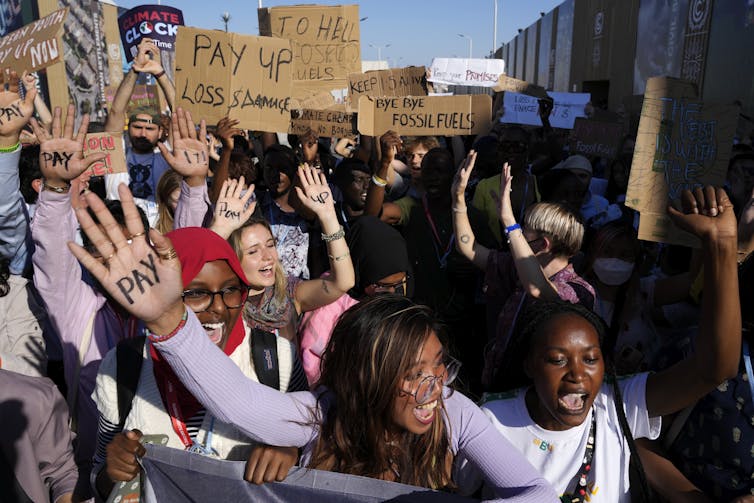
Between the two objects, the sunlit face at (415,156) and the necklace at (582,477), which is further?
the sunlit face at (415,156)

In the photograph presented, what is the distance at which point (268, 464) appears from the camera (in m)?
1.51

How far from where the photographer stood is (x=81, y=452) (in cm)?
229

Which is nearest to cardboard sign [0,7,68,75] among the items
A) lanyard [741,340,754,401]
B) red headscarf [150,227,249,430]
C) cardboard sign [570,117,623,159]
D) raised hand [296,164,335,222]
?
raised hand [296,164,335,222]

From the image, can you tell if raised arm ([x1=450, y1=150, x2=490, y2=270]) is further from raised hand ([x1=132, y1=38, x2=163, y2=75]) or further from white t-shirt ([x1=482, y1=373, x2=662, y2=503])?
raised hand ([x1=132, y1=38, x2=163, y2=75])

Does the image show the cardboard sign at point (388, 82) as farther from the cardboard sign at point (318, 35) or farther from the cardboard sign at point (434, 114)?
the cardboard sign at point (434, 114)

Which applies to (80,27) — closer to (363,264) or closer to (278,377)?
(363,264)

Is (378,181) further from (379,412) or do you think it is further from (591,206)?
(379,412)

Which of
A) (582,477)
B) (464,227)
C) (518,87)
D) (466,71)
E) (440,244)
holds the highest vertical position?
(466,71)

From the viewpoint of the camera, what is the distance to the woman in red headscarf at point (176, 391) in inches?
66.6

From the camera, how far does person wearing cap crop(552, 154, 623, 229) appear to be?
188 inches

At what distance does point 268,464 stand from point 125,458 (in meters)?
0.39

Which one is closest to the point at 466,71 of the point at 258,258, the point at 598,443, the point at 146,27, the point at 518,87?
the point at 518,87

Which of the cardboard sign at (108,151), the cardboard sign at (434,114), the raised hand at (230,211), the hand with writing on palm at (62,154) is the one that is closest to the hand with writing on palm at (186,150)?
the raised hand at (230,211)

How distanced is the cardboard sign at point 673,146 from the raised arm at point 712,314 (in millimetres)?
541
